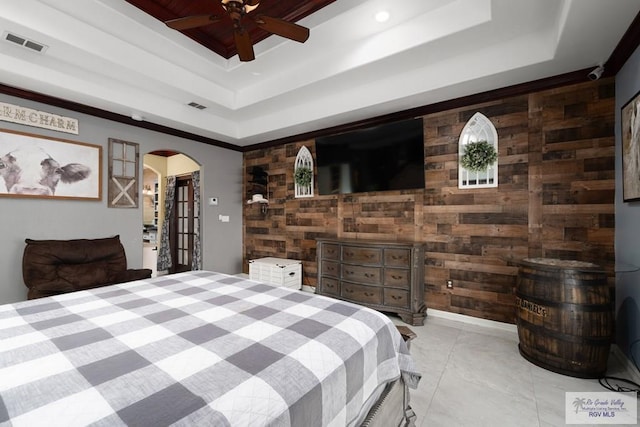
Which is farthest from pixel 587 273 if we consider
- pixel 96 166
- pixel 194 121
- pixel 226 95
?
pixel 96 166

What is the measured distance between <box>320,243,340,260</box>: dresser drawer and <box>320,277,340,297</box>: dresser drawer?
306mm

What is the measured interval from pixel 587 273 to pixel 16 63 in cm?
546

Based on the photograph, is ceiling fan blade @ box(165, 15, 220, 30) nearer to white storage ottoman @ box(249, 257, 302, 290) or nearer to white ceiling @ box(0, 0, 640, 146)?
white ceiling @ box(0, 0, 640, 146)

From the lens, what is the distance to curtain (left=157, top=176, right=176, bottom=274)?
6371mm

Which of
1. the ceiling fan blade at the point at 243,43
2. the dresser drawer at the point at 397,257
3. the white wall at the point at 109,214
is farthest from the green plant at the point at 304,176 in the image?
the ceiling fan blade at the point at 243,43

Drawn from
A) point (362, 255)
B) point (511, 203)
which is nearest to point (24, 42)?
point (362, 255)

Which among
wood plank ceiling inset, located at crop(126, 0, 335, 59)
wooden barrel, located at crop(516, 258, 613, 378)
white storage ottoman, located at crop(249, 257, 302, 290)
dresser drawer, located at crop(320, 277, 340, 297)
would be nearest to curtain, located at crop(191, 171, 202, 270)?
white storage ottoman, located at crop(249, 257, 302, 290)

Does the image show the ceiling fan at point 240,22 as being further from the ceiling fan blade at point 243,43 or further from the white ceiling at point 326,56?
the white ceiling at point 326,56

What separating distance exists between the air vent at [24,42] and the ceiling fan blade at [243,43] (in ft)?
6.40

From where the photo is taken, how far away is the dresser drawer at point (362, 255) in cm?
347

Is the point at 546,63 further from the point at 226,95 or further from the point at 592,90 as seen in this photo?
the point at 226,95

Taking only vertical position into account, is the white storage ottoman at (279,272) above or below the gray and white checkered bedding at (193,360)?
below

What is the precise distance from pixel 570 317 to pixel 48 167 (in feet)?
17.8

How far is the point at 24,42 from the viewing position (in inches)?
102
